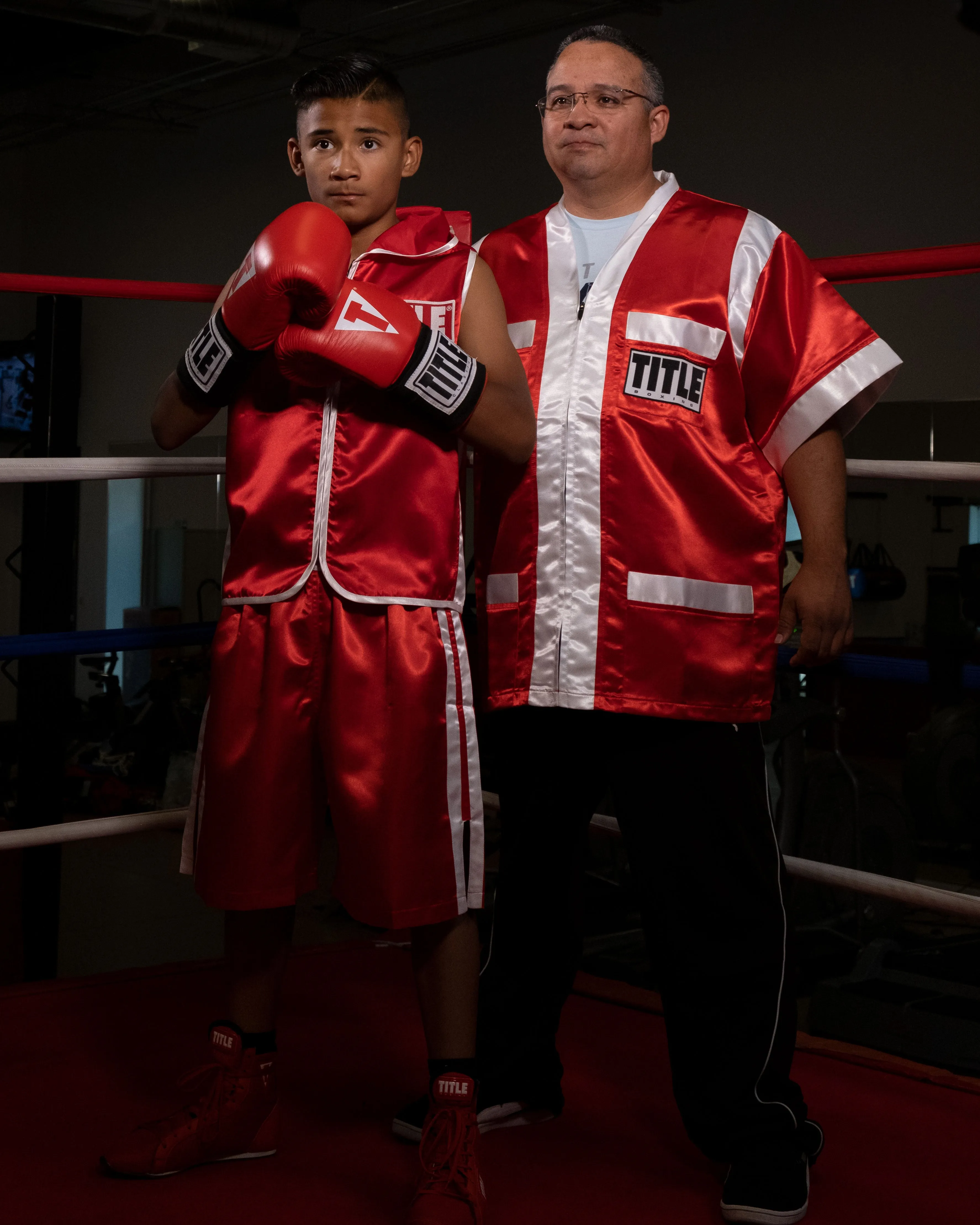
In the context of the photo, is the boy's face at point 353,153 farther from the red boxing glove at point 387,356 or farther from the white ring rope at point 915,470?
the white ring rope at point 915,470

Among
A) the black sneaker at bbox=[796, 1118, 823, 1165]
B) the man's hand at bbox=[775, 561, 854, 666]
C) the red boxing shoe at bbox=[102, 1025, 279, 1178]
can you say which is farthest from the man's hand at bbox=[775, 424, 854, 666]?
the red boxing shoe at bbox=[102, 1025, 279, 1178]

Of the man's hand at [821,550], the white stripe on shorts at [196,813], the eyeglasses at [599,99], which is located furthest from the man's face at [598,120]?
the white stripe on shorts at [196,813]

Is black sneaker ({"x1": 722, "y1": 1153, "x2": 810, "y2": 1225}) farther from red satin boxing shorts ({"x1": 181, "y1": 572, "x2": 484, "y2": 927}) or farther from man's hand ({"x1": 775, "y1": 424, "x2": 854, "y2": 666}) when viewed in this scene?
man's hand ({"x1": 775, "y1": 424, "x2": 854, "y2": 666})

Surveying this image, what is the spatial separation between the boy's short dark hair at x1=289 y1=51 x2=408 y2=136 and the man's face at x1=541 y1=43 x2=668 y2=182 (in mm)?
163

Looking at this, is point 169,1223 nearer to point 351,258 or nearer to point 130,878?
point 351,258

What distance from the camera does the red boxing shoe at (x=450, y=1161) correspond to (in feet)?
3.68

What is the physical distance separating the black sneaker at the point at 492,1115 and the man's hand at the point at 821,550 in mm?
600

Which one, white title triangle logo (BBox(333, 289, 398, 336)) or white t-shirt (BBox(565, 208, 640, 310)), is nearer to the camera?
white title triangle logo (BBox(333, 289, 398, 336))

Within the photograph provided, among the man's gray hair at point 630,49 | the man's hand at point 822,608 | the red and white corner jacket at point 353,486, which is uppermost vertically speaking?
the man's gray hair at point 630,49

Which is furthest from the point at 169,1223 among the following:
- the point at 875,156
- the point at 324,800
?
the point at 875,156

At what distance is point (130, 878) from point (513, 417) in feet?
12.9

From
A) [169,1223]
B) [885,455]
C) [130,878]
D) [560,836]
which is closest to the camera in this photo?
[169,1223]

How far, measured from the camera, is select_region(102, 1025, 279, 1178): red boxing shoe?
1.21 metres

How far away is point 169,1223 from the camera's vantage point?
1131 mm
